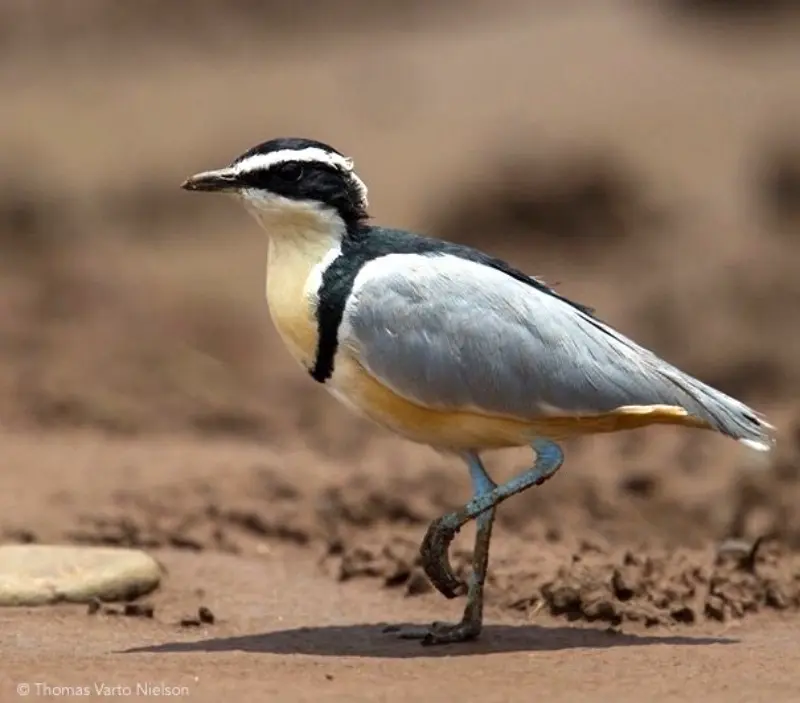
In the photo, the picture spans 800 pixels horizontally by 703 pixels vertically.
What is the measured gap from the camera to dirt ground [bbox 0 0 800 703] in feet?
25.0

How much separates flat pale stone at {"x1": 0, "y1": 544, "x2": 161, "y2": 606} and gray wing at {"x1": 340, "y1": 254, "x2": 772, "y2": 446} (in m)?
1.75

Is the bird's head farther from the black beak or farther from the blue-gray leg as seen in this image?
the blue-gray leg

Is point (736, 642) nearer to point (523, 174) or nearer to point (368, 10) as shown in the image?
point (523, 174)

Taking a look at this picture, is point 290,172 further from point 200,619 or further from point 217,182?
point 200,619

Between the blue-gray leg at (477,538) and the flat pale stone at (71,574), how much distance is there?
54.9 inches

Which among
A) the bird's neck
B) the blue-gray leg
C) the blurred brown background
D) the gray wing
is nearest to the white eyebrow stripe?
the bird's neck

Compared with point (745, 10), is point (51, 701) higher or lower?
lower

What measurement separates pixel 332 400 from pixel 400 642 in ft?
19.8

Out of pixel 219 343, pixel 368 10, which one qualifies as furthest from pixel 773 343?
pixel 368 10

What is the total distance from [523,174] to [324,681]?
1287cm

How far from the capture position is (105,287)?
1609 centimetres

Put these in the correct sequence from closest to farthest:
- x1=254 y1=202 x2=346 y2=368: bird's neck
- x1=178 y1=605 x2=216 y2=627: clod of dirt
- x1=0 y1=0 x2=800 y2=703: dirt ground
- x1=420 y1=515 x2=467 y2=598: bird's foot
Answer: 1. x1=420 y1=515 x2=467 y2=598: bird's foot
2. x1=254 y1=202 x2=346 y2=368: bird's neck
3. x1=0 y1=0 x2=800 y2=703: dirt ground
4. x1=178 y1=605 x2=216 y2=627: clod of dirt

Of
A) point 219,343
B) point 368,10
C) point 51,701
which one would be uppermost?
point 368,10

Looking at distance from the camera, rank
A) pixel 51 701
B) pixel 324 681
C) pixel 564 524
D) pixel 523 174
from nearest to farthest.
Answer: pixel 51 701
pixel 324 681
pixel 564 524
pixel 523 174
